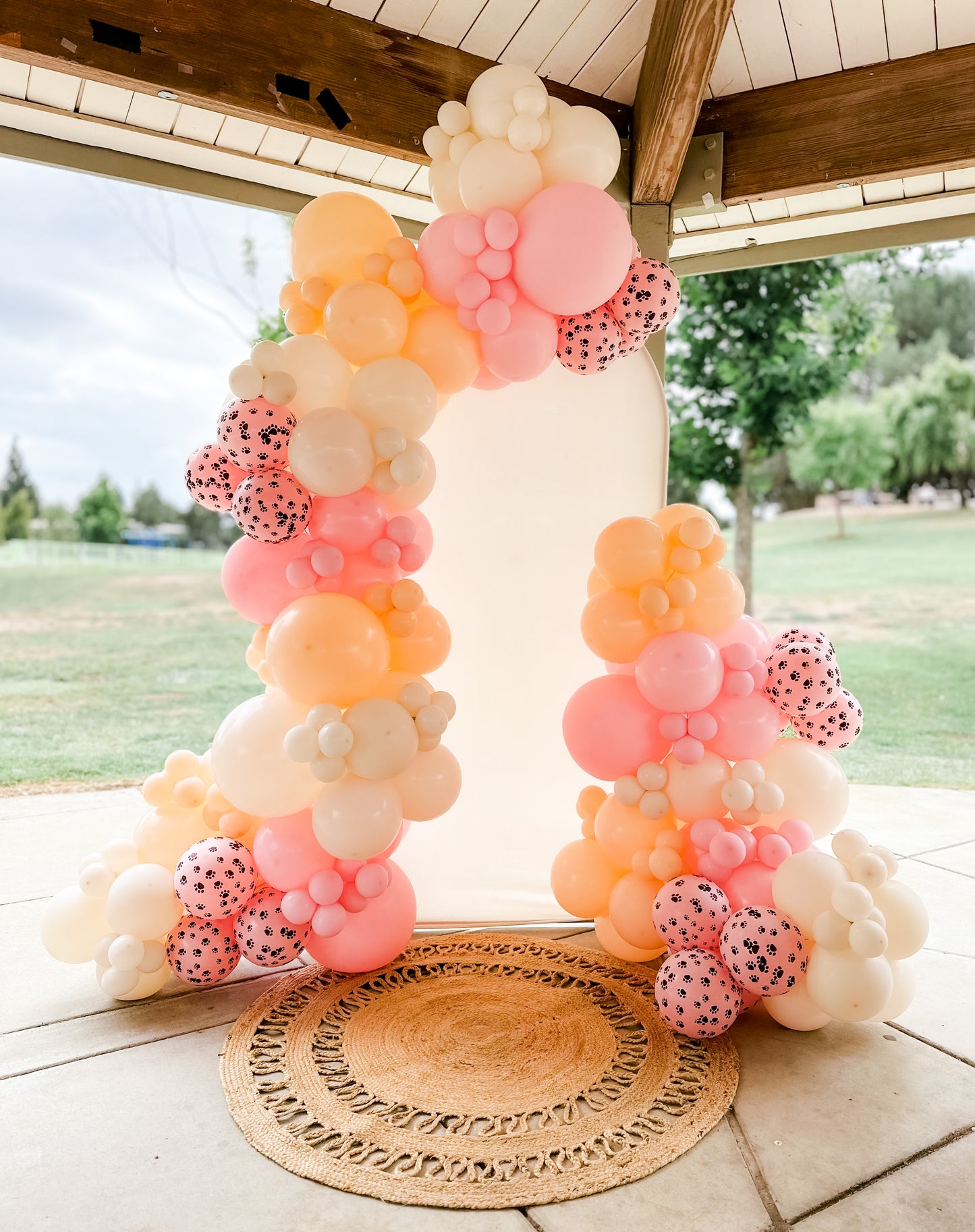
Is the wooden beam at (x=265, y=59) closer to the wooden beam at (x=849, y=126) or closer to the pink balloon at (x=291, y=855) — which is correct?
the wooden beam at (x=849, y=126)

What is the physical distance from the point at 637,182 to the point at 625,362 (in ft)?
2.07

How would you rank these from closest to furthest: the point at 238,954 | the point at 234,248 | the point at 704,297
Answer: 1. the point at 238,954
2. the point at 704,297
3. the point at 234,248

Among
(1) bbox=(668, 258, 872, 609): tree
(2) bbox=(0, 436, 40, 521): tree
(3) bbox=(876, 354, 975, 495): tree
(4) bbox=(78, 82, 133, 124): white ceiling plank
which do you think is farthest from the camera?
(3) bbox=(876, 354, 975, 495): tree

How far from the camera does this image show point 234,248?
326 inches

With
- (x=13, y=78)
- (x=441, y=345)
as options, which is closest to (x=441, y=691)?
(x=441, y=345)

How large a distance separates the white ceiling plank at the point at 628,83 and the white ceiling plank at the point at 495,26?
14.6 inches

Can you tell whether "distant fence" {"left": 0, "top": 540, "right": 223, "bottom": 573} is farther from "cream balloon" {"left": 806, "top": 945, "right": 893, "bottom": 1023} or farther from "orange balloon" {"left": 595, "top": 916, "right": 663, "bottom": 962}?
"cream balloon" {"left": 806, "top": 945, "right": 893, "bottom": 1023}

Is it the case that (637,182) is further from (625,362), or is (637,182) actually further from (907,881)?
(907,881)

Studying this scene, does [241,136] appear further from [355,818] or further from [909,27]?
[355,818]


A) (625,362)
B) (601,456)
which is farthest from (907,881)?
(625,362)

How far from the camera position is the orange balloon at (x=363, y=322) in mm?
2002

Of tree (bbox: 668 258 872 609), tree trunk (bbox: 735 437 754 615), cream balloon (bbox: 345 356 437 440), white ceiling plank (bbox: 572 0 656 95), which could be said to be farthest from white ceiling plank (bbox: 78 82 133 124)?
tree trunk (bbox: 735 437 754 615)

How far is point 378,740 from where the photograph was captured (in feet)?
6.13

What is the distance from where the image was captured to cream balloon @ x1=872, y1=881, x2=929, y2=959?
1.86 m
